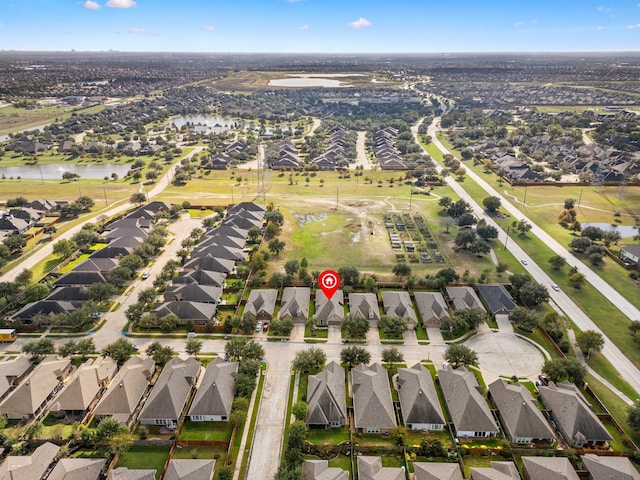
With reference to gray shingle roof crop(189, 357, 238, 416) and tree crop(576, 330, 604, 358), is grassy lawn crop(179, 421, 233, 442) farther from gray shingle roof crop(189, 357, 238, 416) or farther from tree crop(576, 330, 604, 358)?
tree crop(576, 330, 604, 358)

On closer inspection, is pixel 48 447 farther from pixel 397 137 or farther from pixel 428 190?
pixel 397 137

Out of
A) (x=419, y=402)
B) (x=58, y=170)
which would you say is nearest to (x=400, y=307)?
(x=419, y=402)

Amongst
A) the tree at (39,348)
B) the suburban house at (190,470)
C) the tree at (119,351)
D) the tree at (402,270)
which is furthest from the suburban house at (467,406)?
the tree at (39,348)

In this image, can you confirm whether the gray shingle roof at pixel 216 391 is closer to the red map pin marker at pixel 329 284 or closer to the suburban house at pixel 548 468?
the red map pin marker at pixel 329 284

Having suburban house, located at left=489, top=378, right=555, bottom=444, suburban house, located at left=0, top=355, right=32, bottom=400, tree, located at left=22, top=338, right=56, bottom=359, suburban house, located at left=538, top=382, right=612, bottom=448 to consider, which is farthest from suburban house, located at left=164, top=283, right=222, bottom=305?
suburban house, located at left=538, top=382, right=612, bottom=448

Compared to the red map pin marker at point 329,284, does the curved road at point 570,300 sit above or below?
below

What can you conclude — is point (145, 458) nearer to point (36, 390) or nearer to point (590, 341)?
point (36, 390)
